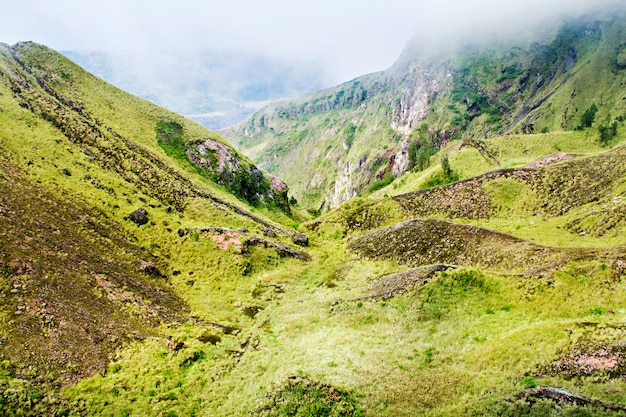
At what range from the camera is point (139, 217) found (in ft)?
161

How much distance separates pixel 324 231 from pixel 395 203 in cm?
1564

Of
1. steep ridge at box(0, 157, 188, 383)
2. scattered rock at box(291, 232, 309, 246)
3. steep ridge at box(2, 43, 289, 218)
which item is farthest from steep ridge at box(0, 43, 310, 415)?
scattered rock at box(291, 232, 309, 246)

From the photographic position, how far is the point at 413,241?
165 feet

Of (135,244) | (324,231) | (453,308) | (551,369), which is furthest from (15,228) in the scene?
(324,231)

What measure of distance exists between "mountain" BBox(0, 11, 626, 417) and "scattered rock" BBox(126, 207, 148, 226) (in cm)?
30

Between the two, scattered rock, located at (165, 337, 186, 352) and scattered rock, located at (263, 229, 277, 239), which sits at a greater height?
scattered rock, located at (263, 229, 277, 239)

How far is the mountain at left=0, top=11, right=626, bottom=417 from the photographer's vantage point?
70.4 feet

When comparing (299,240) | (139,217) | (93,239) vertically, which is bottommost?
(299,240)

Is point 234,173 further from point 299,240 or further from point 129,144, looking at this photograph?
point 299,240

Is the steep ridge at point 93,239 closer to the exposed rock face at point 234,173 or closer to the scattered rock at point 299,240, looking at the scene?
the exposed rock face at point 234,173

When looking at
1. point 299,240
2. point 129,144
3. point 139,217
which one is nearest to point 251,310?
point 139,217

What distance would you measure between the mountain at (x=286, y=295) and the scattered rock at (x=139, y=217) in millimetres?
299

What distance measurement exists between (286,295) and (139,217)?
76.4ft

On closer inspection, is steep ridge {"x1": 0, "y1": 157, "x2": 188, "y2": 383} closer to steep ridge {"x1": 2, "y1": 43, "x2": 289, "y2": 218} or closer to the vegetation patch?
the vegetation patch
